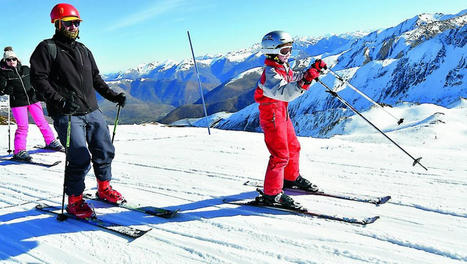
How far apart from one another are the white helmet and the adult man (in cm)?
246

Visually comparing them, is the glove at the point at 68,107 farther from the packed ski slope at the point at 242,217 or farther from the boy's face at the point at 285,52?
the boy's face at the point at 285,52

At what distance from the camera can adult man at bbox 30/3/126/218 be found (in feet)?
14.3

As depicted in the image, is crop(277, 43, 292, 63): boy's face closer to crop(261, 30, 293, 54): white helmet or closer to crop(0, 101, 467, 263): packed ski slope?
crop(261, 30, 293, 54): white helmet

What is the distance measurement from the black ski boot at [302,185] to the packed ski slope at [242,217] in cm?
23

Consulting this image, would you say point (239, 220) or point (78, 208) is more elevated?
point (78, 208)

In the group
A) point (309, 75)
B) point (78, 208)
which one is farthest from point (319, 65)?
point (78, 208)

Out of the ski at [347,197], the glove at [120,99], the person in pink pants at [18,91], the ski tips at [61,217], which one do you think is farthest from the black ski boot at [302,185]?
the person in pink pants at [18,91]

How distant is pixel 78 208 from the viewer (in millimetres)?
4734

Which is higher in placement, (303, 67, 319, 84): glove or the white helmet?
the white helmet

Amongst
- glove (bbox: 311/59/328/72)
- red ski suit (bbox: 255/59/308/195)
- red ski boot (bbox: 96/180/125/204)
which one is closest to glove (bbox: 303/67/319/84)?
glove (bbox: 311/59/328/72)

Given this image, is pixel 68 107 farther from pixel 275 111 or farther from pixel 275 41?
pixel 275 41

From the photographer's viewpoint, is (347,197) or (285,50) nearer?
(285,50)

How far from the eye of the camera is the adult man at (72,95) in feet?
14.3

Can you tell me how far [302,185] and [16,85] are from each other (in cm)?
736
